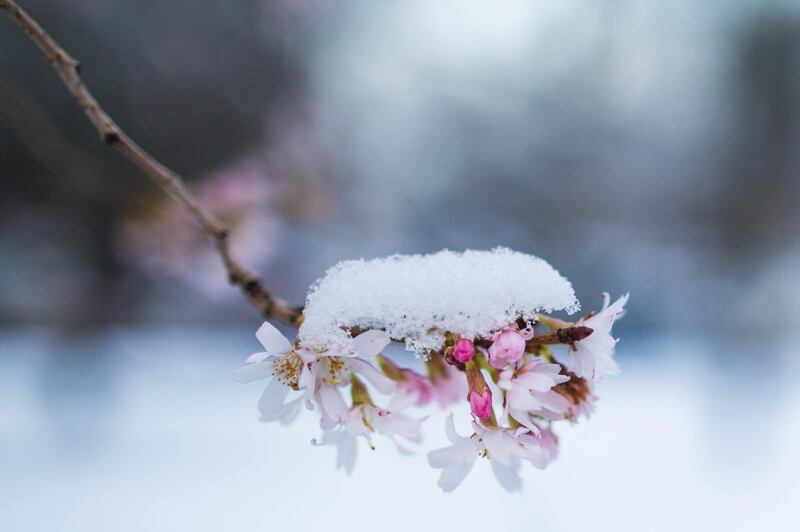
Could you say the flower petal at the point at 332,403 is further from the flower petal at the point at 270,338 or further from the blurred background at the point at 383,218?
the blurred background at the point at 383,218

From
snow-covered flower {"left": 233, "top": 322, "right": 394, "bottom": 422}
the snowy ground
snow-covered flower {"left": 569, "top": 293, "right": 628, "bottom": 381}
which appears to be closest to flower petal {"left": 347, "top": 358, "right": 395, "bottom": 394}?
snow-covered flower {"left": 233, "top": 322, "right": 394, "bottom": 422}

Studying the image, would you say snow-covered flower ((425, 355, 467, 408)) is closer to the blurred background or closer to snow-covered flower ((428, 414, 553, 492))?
snow-covered flower ((428, 414, 553, 492))

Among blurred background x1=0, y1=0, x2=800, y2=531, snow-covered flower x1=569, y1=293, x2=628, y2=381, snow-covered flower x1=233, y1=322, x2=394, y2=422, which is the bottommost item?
snow-covered flower x1=569, y1=293, x2=628, y2=381

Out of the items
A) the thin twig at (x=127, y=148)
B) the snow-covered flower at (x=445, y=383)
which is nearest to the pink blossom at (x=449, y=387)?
the snow-covered flower at (x=445, y=383)

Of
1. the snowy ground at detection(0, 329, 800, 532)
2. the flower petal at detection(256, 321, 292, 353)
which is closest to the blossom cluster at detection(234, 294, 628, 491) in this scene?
the flower petal at detection(256, 321, 292, 353)

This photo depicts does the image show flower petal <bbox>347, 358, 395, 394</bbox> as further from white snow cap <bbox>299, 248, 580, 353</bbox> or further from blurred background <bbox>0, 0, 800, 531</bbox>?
blurred background <bbox>0, 0, 800, 531</bbox>

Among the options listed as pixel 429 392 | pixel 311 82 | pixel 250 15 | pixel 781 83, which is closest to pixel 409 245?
pixel 311 82

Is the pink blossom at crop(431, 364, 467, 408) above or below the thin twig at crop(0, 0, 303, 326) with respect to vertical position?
below

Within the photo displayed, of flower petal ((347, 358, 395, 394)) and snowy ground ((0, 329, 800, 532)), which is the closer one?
flower petal ((347, 358, 395, 394))
